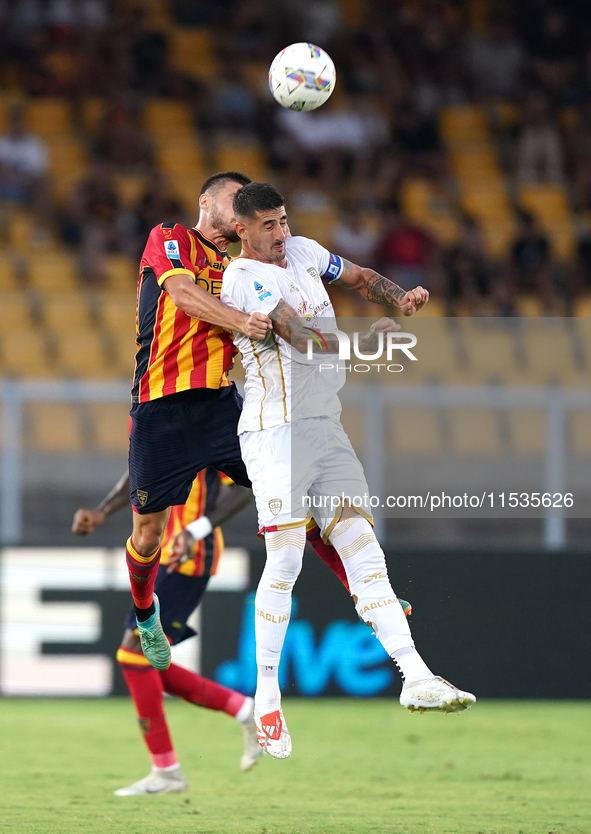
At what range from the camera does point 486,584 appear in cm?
922

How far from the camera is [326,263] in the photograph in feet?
19.3

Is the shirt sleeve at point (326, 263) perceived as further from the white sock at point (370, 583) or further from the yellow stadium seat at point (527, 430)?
the yellow stadium seat at point (527, 430)

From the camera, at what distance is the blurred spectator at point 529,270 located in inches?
468

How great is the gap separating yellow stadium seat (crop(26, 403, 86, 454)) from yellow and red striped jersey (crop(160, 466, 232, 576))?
2.29 m

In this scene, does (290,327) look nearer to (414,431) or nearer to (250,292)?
(250,292)

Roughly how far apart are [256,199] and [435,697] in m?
2.19

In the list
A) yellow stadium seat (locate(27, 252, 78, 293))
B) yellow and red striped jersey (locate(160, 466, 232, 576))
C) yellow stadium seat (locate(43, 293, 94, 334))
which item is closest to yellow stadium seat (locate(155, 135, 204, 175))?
yellow stadium seat (locate(27, 252, 78, 293))

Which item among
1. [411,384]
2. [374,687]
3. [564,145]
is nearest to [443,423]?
[411,384]

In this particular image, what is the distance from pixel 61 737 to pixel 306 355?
3.84 metres

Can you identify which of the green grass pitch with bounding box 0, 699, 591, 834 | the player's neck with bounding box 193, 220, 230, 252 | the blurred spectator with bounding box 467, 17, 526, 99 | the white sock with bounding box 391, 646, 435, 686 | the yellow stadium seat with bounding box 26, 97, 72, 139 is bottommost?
the green grass pitch with bounding box 0, 699, 591, 834

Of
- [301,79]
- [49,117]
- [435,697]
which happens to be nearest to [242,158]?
[49,117]

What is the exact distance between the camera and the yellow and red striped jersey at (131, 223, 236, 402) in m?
5.82

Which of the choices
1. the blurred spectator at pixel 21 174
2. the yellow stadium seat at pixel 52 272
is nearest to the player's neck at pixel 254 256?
the yellow stadium seat at pixel 52 272

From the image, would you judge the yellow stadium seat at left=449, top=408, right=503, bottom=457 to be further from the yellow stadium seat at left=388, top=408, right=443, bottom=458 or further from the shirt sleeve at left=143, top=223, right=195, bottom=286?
the shirt sleeve at left=143, top=223, right=195, bottom=286
